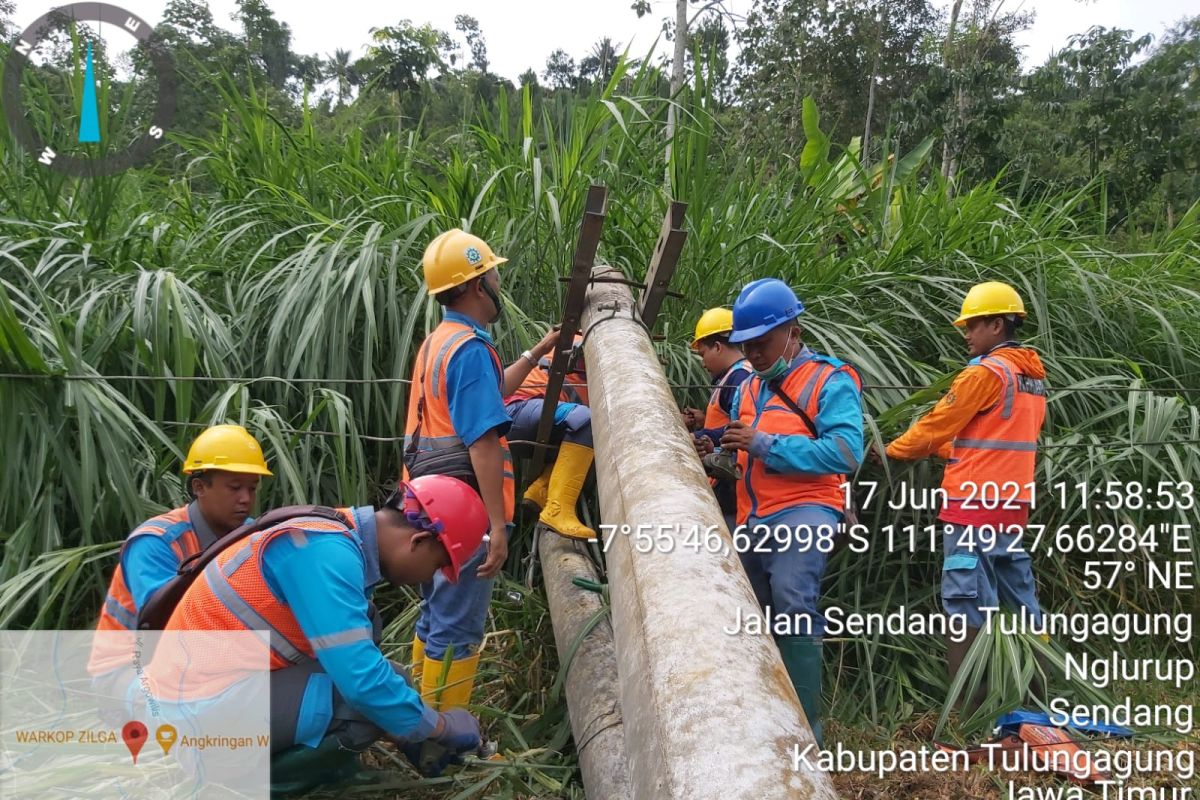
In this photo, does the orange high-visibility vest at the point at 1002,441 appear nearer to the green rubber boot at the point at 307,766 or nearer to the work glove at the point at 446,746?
the work glove at the point at 446,746

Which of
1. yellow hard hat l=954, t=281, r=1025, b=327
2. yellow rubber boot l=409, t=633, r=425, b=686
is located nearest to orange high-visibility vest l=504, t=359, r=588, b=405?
yellow rubber boot l=409, t=633, r=425, b=686

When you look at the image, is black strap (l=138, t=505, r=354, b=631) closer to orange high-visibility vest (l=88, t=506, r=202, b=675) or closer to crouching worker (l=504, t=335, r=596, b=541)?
orange high-visibility vest (l=88, t=506, r=202, b=675)

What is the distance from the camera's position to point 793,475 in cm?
307

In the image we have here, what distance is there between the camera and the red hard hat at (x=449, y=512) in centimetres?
202

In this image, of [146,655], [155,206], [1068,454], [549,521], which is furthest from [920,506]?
[155,206]

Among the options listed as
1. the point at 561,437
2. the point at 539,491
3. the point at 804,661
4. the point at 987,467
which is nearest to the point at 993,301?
the point at 987,467

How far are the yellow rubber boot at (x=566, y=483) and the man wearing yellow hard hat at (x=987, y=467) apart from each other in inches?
48.9

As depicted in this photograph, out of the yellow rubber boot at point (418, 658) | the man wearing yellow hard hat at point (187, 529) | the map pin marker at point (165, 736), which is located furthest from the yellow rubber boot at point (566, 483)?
the map pin marker at point (165, 736)

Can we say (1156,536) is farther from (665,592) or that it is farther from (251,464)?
(251,464)

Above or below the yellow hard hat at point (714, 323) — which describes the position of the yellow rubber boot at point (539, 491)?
below

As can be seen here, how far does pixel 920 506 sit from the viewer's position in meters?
3.77

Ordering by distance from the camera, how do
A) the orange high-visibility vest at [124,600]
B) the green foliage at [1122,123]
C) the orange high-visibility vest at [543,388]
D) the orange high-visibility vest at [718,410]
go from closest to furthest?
1. the orange high-visibility vest at [124,600]
2. the orange high-visibility vest at [718,410]
3. the orange high-visibility vest at [543,388]
4. the green foliage at [1122,123]

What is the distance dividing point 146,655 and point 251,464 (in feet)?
2.15

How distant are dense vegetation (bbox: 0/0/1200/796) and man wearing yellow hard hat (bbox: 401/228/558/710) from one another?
Result: 0.26 m
